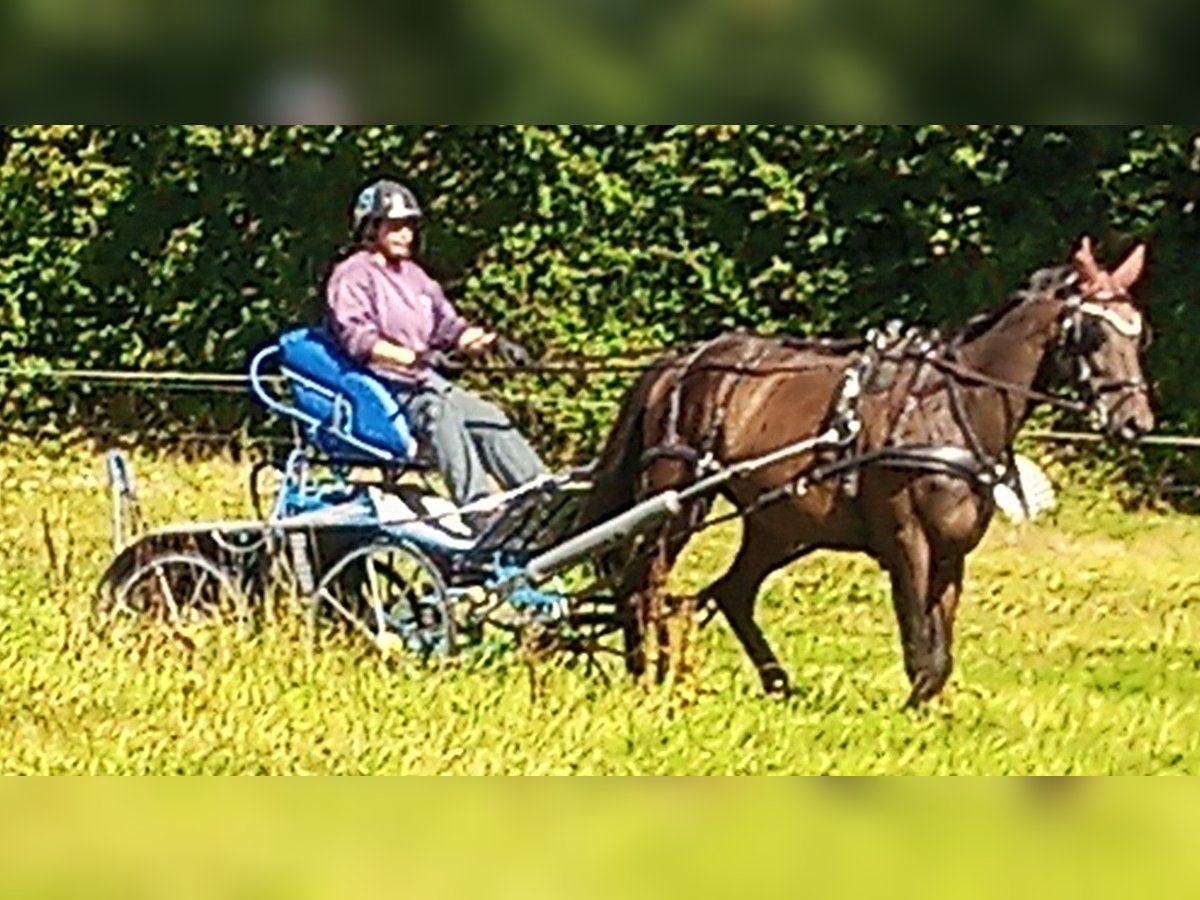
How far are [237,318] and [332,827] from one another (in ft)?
3.97

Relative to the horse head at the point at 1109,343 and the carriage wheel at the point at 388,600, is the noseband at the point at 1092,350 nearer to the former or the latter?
the horse head at the point at 1109,343

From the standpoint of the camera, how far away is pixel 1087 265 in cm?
680

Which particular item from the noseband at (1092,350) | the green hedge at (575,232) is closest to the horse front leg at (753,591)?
the green hedge at (575,232)

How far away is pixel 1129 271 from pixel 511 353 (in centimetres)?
135

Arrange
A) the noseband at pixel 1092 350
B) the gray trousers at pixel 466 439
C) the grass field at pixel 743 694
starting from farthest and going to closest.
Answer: the gray trousers at pixel 466 439 → the grass field at pixel 743 694 → the noseband at pixel 1092 350

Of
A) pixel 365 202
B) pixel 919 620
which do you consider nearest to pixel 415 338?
pixel 365 202

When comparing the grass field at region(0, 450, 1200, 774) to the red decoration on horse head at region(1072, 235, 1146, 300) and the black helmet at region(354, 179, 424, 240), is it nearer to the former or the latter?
the red decoration on horse head at region(1072, 235, 1146, 300)

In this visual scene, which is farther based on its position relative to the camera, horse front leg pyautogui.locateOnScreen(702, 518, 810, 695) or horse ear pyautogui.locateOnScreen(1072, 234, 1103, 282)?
horse front leg pyautogui.locateOnScreen(702, 518, 810, 695)

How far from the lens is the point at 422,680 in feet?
23.1

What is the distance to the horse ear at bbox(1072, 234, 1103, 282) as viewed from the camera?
6797 millimetres

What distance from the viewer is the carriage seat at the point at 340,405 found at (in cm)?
698

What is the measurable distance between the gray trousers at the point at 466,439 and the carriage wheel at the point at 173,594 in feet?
1.80

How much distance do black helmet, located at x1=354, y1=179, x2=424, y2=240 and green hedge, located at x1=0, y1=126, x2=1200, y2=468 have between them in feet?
0.14

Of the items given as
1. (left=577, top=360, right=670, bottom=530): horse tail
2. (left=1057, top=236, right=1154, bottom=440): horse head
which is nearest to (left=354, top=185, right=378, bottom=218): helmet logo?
(left=577, top=360, right=670, bottom=530): horse tail
